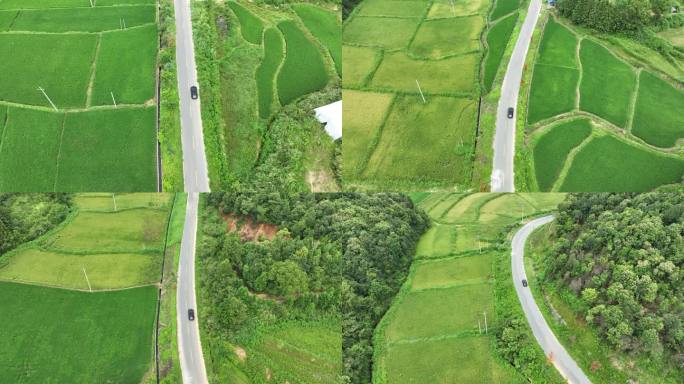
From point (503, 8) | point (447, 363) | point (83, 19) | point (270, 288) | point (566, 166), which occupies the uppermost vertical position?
point (503, 8)

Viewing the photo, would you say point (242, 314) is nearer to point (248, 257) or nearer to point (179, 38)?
point (248, 257)

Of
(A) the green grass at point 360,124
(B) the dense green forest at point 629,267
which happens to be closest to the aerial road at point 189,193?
(A) the green grass at point 360,124

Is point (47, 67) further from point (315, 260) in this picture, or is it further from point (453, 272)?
point (453, 272)

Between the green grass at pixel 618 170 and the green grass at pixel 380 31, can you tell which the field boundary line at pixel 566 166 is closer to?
the green grass at pixel 618 170

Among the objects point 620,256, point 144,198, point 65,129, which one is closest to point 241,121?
point 144,198

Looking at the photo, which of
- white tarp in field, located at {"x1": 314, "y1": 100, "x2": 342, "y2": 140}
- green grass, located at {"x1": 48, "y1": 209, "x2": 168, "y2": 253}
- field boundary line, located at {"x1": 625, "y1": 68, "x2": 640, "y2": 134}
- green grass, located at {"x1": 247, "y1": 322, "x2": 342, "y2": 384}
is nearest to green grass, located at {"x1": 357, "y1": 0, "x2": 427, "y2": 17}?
white tarp in field, located at {"x1": 314, "y1": 100, "x2": 342, "y2": 140}

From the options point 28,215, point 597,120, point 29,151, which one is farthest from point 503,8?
point 28,215
